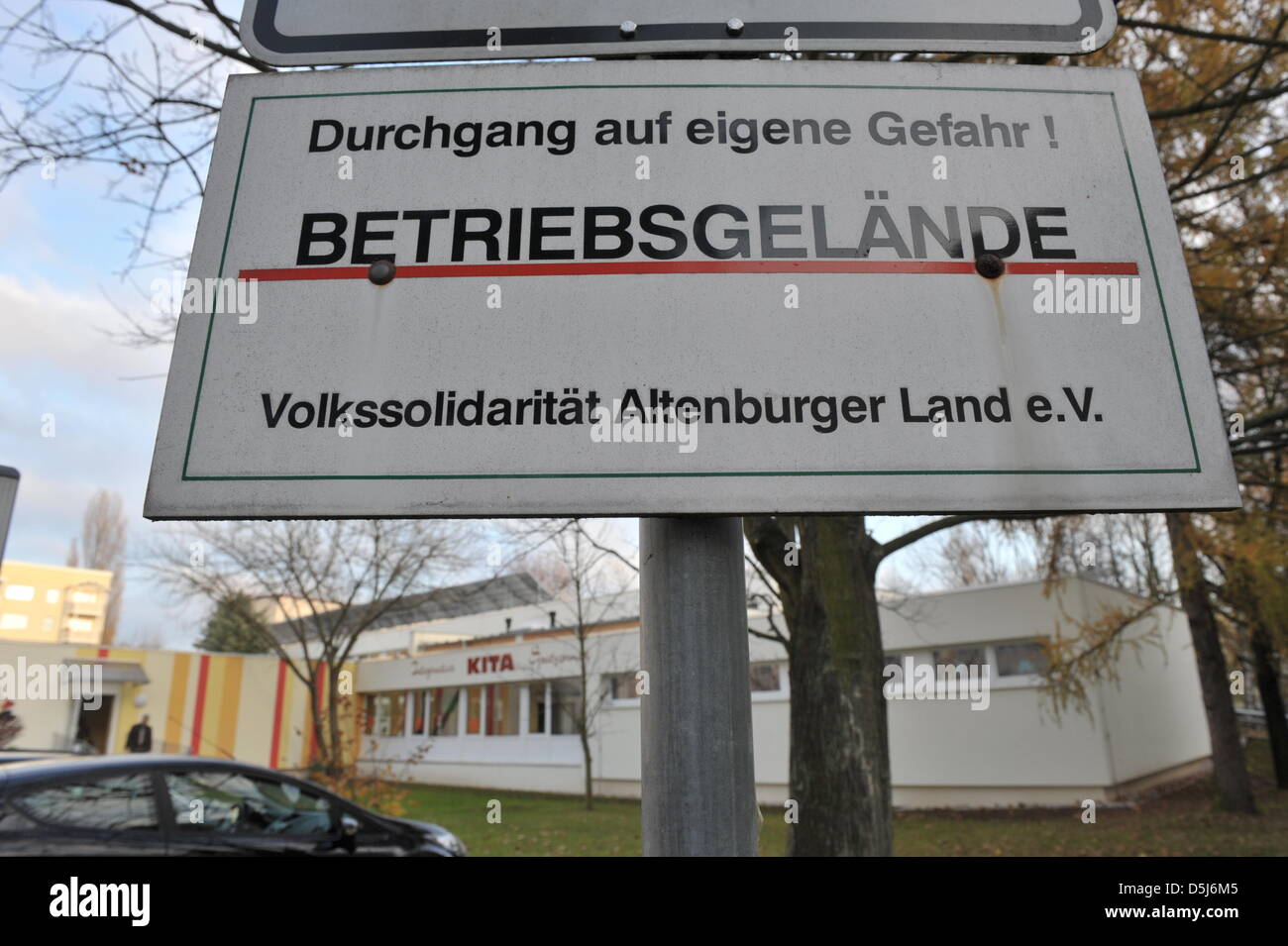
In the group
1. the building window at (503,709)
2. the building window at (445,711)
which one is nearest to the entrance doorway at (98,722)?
the building window at (445,711)

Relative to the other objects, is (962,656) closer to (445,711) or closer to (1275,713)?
(1275,713)

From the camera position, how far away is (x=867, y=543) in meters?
7.05

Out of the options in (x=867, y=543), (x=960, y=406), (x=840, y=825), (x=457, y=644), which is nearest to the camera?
(x=960, y=406)

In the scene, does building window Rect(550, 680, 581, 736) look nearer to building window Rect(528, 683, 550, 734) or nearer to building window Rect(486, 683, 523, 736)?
building window Rect(528, 683, 550, 734)

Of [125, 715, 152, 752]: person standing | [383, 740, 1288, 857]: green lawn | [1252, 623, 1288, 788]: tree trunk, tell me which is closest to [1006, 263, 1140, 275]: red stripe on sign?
[383, 740, 1288, 857]: green lawn

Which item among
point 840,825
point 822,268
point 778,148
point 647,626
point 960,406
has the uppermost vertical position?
point 778,148

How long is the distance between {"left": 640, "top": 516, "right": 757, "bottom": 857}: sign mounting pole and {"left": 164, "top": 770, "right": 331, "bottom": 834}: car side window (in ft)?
16.1

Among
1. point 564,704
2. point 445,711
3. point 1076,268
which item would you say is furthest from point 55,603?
point 1076,268

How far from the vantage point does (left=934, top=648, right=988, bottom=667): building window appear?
55.0 ft

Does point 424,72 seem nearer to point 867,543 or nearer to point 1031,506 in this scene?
point 1031,506

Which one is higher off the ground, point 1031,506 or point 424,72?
point 424,72

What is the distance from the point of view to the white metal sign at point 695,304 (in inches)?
42.0
